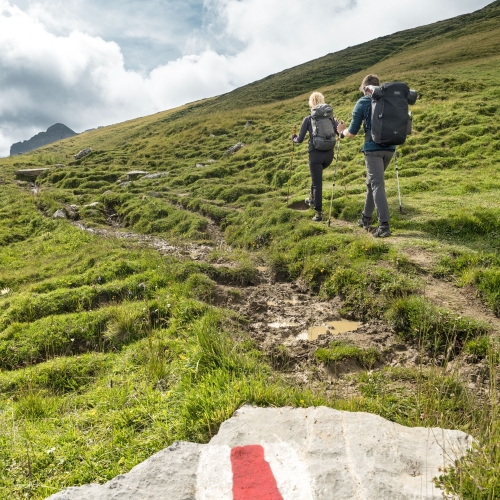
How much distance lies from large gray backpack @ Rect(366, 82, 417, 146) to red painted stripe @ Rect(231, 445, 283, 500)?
8.62 meters

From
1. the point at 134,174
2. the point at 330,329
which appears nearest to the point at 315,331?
the point at 330,329

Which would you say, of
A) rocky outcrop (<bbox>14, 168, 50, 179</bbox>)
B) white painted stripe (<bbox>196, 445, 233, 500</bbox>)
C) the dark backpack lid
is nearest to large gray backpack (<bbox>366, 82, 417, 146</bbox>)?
the dark backpack lid

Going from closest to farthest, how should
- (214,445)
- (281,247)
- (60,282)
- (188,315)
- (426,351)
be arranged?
(214,445) → (426,351) → (188,315) → (60,282) → (281,247)

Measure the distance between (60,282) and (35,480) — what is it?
8.35m

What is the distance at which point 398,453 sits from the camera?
3494 millimetres

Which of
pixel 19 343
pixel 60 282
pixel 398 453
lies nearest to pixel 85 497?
pixel 398 453

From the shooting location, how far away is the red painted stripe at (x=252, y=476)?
Result: 10.6 feet

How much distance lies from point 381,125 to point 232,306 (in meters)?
6.16

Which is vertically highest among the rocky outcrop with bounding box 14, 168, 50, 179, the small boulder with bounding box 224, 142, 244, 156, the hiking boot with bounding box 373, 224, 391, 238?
the rocky outcrop with bounding box 14, 168, 50, 179

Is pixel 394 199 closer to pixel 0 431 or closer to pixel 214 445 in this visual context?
pixel 214 445

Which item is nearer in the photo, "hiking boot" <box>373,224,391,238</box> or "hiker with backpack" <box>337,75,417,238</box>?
"hiker with backpack" <box>337,75,417,238</box>

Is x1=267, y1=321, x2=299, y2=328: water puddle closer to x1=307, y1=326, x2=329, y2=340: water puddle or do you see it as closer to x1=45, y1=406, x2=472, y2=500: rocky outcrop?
x1=307, y1=326, x2=329, y2=340: water puddle

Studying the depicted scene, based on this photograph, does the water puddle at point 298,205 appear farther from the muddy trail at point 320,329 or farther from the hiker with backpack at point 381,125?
the muddy trail at point 320,329

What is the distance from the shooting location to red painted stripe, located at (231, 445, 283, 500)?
323 centimetres
